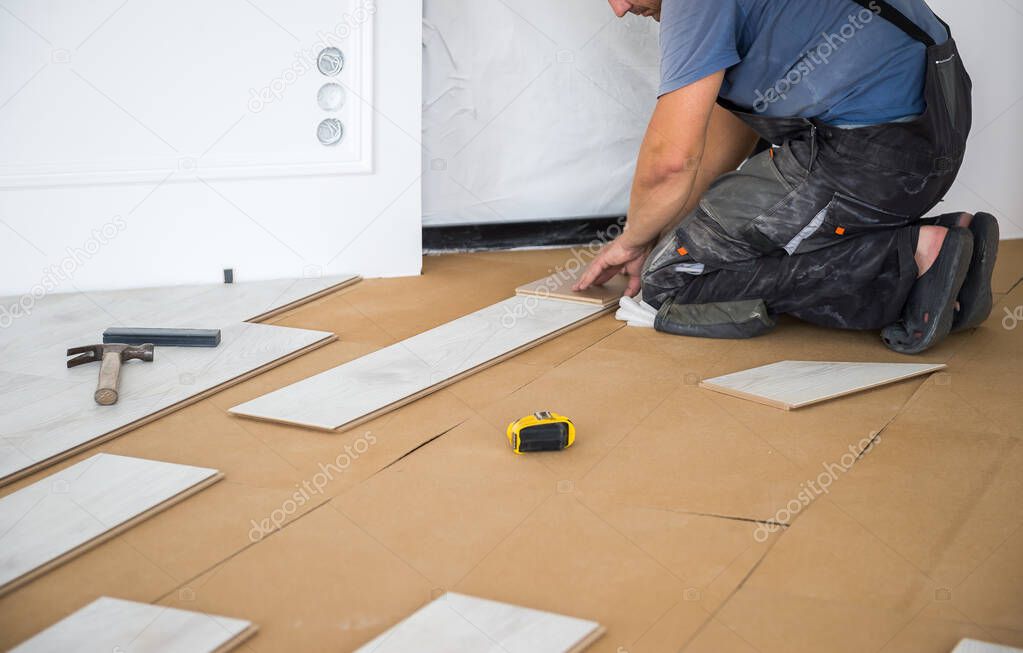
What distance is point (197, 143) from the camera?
2994 millimetres

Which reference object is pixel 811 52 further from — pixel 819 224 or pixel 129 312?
pixel 129 312

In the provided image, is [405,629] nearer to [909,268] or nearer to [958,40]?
[909,268]

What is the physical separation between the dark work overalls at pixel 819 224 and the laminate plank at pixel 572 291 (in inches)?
7.6

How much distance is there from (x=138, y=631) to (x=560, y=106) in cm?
266

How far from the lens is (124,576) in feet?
5.36

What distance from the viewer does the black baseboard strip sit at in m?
3.69

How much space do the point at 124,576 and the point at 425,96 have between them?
226cm

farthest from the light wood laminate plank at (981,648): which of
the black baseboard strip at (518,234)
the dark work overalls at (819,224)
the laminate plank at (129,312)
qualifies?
the black baseboard strip at (518,234)

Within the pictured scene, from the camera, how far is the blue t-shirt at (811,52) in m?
2.50

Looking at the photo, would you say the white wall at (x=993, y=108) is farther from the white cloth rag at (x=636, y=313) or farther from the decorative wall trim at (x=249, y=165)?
the decorative wall trim at (x=249, y=165)

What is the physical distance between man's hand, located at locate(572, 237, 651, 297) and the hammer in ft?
4.38

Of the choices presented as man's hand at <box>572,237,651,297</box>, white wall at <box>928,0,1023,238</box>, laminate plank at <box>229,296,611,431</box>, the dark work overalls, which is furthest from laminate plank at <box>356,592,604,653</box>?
white wall at <box>928,0,1023,238</box>

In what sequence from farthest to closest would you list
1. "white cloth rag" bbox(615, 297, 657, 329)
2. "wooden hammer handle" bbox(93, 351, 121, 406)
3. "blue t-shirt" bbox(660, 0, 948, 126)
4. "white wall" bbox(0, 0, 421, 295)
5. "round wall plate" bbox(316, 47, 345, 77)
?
"round wall plate" bbox(316, 47, 345, 77), "white cloth rag" bbox(615, 297, 657, 329), "white wall" bbox(0, 0, 421, 295), "blue t-shirt" bbox(660, 0, 948, 126), "wooden hammer handle" bbox(93, 351, 121, 406)

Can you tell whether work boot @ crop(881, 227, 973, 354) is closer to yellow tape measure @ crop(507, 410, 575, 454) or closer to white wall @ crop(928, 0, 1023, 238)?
yellow tape measure @ crop(507, 410, 575, 454)
